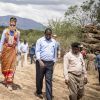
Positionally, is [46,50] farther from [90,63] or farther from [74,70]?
[90,63]

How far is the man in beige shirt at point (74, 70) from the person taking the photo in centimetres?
1016

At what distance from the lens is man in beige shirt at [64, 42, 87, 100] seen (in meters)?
10.2

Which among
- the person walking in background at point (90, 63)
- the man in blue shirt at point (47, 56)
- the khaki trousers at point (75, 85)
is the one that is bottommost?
the person walking in background at point (90, 63)

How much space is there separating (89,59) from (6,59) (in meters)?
20.0

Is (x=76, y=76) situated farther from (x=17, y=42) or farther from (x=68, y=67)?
(x=17, y=42)

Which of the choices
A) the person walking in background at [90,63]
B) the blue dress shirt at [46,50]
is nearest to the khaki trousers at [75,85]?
the blue dress shirt at [46,50]

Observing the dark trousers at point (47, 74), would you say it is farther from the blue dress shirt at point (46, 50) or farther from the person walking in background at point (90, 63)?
the person walking in background at point (90, 63)

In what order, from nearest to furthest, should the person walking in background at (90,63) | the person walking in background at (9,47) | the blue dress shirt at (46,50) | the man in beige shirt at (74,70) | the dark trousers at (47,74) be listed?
the man in beige shirt at (74,70) < the dark trousers at (47,74) < the blue dress shirt at (46,50) < the person walking in background at (9,47) < the person walking in background at (90,63)

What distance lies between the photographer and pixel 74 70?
10.2m

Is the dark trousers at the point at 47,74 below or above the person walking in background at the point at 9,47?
below

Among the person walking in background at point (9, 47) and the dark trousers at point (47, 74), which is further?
the person walking in background at point (9, 47)

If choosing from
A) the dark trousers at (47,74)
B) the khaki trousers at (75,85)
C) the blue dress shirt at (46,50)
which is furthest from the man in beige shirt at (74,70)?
the blue dress shirt at (46,50)

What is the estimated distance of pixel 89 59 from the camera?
31.3m

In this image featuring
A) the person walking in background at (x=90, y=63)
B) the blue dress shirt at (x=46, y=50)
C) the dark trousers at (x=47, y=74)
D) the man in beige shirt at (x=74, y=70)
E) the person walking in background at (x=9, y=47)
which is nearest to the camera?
the man in beige shirt at (x=74, y=70)
